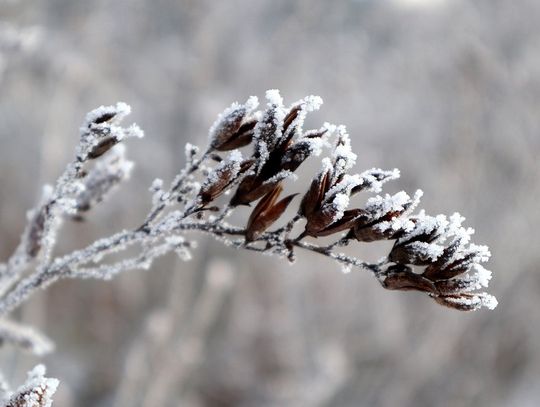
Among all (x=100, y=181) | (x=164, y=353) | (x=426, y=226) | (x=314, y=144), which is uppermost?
(x=164, y=353)

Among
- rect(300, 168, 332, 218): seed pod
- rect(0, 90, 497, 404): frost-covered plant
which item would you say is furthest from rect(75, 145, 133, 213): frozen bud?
rect(300, 168, 332, 218): seed pod

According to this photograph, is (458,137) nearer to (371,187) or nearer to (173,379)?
(173,379)

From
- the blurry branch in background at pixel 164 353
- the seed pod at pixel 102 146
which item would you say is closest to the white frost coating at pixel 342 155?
the seed pod at pixel 102 146

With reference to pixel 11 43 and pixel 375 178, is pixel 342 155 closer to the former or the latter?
pixel 375 178

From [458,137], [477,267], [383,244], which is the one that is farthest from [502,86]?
[477,267]

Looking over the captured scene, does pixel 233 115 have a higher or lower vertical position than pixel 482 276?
higher

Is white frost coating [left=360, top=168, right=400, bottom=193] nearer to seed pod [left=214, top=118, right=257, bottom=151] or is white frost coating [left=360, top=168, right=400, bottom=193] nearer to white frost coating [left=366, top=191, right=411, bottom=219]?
white frost coating [left=366, top=191, right=411, bottom=219]

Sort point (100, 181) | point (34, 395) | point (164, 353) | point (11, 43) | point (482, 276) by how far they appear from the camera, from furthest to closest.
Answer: point (164, 353) < point (11, 43) < point (100, 181) < point (482, 276) < point (34, 395)

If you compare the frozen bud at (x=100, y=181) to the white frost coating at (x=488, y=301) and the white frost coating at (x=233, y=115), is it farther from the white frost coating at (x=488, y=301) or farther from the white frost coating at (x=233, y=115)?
the white frost coating at (x=488, y=301)

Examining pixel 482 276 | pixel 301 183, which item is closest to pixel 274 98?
pixel 482 276
